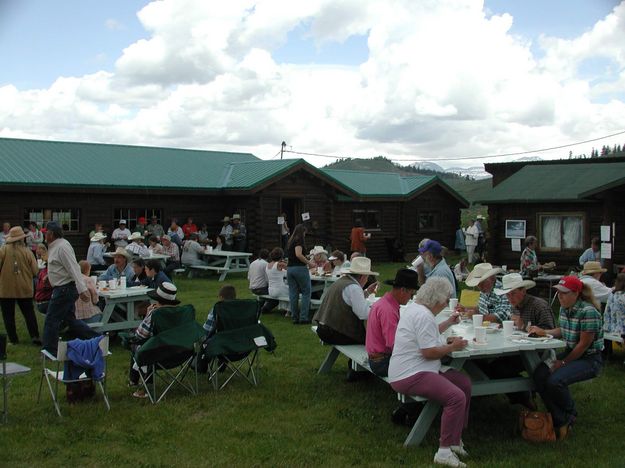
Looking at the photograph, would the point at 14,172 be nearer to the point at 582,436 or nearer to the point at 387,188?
the point at 387,188

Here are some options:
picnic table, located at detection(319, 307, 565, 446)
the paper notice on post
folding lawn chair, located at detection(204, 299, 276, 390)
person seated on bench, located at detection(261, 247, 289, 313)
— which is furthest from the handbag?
the paper notice on post

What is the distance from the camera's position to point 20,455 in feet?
17.2

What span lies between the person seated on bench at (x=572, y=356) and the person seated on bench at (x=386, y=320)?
1280 mm

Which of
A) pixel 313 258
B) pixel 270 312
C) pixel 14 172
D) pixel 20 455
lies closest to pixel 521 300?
pixel 20 455

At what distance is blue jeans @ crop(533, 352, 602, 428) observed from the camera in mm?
5555

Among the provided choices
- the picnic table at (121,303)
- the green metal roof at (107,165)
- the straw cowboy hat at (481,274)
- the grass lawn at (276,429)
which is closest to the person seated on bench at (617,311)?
the grass lawn at (276,429)

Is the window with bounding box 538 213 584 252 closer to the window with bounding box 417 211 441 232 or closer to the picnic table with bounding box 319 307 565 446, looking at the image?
the window with bounding box 417 211 441 232

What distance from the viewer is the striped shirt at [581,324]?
5578 millimetres

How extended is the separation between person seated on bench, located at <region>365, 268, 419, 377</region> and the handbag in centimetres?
127

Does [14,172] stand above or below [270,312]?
above

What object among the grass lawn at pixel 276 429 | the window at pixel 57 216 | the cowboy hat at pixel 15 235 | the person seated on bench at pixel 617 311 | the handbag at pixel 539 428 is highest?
the window at pixel 57 216

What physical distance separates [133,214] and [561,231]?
12.7 metres

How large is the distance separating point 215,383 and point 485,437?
2.91 m

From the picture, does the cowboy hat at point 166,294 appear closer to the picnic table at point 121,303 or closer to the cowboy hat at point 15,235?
the picnic table at point 121,303
